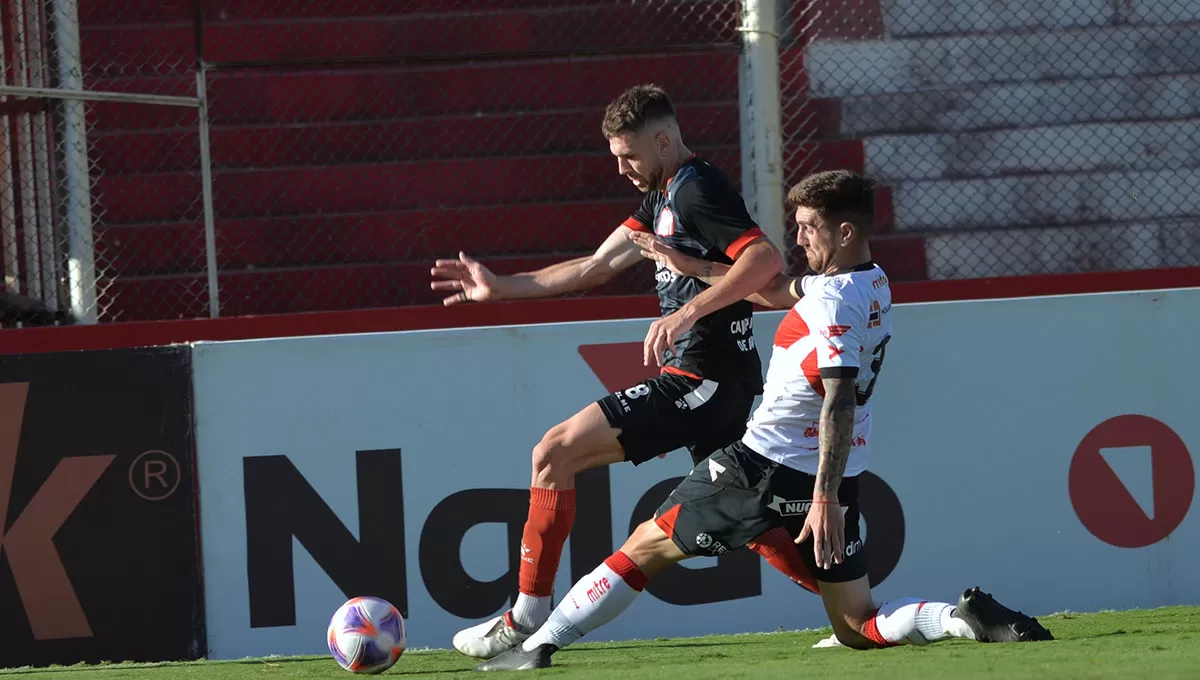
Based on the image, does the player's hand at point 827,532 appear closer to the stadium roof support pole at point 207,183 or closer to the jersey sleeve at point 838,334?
the jersey sleeve at point 838,334

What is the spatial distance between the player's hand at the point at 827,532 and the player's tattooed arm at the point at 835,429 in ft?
0.18

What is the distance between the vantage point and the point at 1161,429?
639 cm

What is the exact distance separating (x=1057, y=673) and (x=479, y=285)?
7.98ft

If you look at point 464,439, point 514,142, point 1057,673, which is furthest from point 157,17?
point 1057,673

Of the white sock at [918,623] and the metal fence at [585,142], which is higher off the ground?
the metal fence at [585,142]

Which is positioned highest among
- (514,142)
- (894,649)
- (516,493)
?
(514,142)

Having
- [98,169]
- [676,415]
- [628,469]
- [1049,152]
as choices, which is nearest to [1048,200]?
[1049,152]

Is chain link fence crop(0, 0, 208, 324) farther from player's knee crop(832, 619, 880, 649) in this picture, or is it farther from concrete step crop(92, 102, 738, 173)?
player's knee crop(832, 619, 880, 649)

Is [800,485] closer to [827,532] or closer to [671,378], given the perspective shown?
[827,532]

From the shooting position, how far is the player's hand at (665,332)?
433cm

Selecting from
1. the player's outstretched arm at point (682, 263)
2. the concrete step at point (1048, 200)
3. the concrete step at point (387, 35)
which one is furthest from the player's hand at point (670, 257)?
the concrete step at point (387, 35)

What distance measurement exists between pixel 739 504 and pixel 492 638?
1.03 metres

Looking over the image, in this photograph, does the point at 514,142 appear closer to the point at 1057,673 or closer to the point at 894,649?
the point at 894,649

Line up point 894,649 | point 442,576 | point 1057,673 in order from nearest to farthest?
1. point 1057,673
2. point 894,649
3. point 442,576
